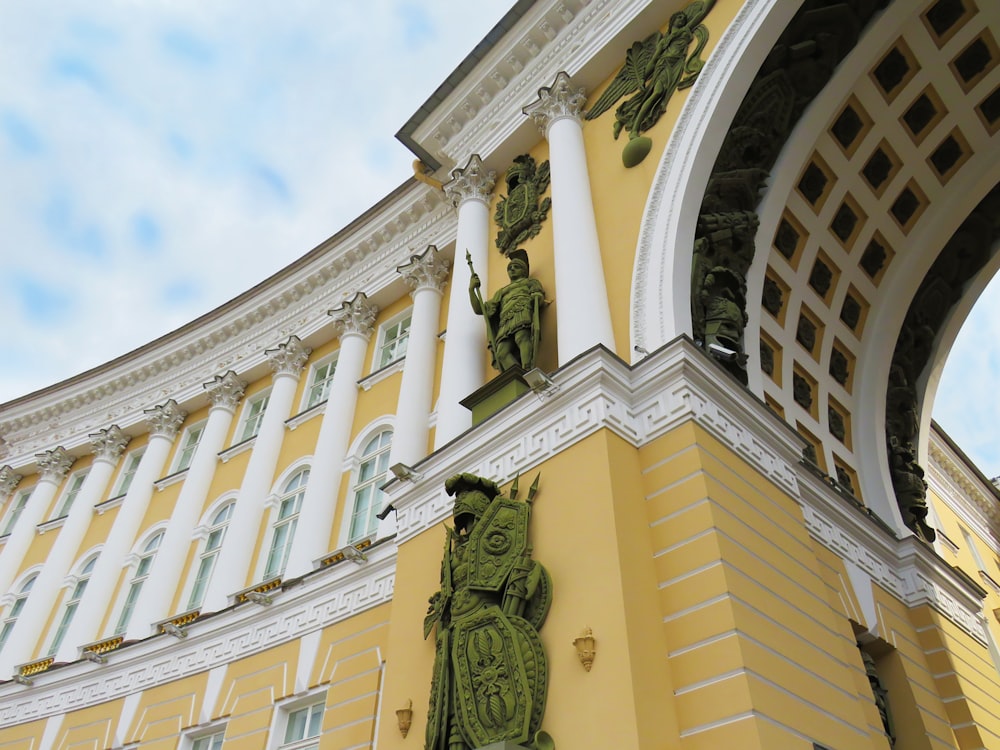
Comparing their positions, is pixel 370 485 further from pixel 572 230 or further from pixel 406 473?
pixel 572 230

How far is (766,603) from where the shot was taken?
725 centimetres

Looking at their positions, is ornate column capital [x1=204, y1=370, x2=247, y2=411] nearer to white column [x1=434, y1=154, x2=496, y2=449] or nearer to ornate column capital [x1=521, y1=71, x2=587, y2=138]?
white column [x1=434, y1=154, x2=496, y2=449]

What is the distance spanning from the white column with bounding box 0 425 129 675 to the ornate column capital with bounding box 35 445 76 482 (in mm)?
1231

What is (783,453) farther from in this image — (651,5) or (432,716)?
(651,5)

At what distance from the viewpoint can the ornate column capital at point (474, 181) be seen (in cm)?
1470

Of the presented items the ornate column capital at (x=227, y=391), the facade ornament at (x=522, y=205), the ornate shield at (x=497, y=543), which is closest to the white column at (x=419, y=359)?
the facade ornament at (x=522, y=205)

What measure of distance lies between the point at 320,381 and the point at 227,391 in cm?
267

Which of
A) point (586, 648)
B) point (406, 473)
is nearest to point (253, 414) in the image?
point (406, 473)

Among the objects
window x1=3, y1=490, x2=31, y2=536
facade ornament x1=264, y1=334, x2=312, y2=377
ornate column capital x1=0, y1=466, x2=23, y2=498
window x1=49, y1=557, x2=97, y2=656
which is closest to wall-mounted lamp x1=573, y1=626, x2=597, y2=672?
facade ornament x1=264, y1=334, x2=312, y2=377

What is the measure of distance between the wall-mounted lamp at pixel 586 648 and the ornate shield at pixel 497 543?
1098 millimetres

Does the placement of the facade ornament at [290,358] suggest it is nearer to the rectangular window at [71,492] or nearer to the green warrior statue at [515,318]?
the rectangular window at [71,492]

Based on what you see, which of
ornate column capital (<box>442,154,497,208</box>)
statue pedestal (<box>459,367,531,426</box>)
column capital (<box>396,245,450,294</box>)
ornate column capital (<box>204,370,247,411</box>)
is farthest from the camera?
ornate column capital (<box>204,370,247,411</box>)

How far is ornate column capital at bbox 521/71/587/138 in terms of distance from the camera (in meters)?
13.3

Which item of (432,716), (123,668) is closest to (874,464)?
(432,716)
